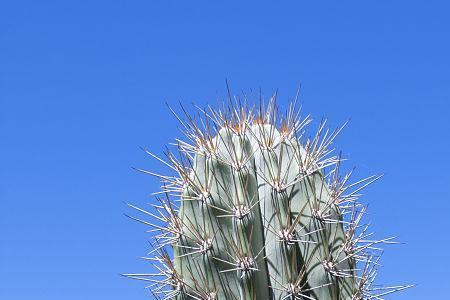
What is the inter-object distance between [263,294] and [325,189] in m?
0.76

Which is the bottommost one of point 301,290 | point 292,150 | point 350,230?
point 301,290

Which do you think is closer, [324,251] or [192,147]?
[324,251]

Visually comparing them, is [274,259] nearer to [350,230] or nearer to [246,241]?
[246,241]

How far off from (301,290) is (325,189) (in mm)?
658

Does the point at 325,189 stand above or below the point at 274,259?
above

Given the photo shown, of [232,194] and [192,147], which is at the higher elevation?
[192,147]

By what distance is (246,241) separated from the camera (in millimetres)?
5133

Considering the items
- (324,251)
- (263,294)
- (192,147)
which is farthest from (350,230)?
(192,147)

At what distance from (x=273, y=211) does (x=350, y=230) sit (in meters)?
0.53

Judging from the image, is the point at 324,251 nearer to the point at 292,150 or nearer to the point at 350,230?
the point at 350,230

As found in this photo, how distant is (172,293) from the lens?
210 inches

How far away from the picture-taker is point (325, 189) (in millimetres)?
5418

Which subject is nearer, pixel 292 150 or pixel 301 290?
pixel 301 290

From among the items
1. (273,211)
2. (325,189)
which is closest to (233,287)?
(273,211)
